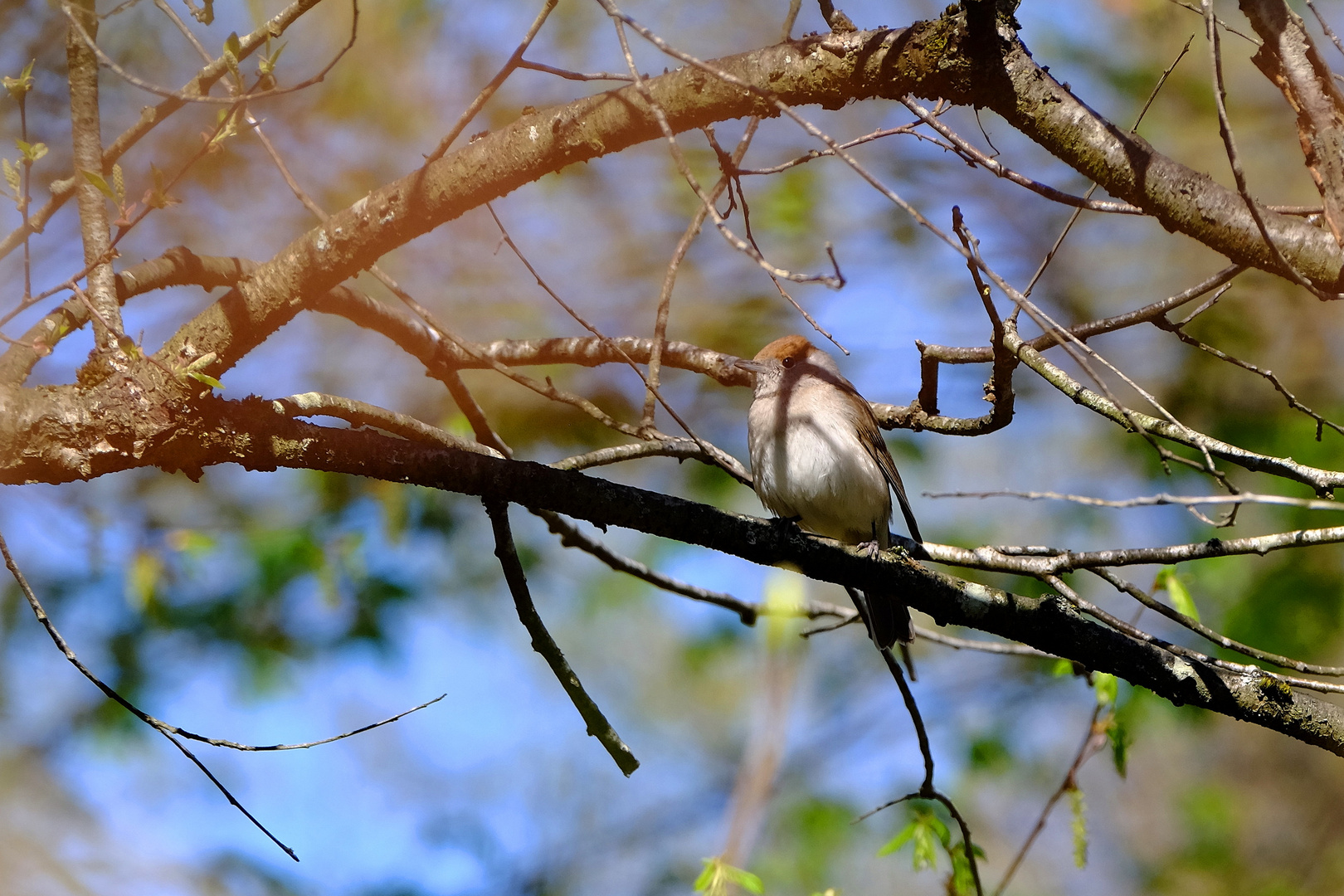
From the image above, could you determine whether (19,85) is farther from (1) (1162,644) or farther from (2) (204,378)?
(1) (1162,644)

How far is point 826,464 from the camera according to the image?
507 cm

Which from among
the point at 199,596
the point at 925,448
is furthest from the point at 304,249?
the point at 925,448

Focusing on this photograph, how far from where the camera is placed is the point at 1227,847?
30.4ft

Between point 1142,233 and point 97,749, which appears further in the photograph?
point 1142,233

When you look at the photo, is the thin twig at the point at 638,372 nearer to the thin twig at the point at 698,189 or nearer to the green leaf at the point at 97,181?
the thin twig at the point at 698,189

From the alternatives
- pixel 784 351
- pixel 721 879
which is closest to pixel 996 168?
pixel 721 879

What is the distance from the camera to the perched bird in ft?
16.7

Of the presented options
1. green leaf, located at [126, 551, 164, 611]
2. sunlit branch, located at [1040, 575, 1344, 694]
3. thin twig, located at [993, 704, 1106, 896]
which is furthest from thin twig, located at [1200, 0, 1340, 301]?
green leaf, located at [126, 551, 164, 611]

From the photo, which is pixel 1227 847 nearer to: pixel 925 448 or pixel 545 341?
pixel 925 448

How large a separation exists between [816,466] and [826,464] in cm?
5

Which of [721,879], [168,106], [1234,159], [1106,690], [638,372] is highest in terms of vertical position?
[168,106]

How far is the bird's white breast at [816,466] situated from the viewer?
5090mm

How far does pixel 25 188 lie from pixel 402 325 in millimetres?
1551

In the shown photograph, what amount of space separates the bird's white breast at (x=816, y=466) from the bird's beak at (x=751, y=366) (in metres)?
0.17
